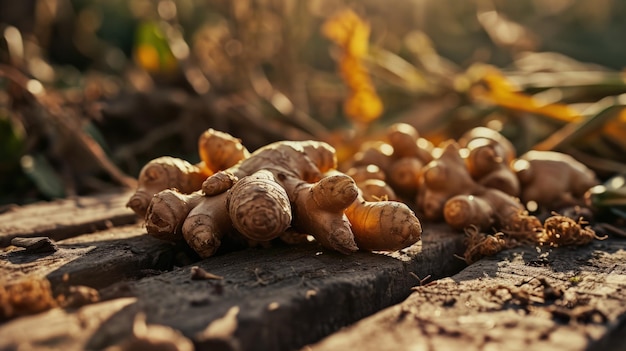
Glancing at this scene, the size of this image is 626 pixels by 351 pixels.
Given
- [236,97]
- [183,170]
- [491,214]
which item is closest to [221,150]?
[183,170]

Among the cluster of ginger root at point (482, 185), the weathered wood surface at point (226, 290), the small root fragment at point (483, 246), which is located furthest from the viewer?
the cluster of ginger root at point (482, 185)

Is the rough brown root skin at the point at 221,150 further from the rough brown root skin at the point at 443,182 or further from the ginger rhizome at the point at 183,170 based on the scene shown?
the rough brown root skin at the point at 443,182

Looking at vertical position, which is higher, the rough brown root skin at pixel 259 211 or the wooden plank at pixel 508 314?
the rough brown root skin at pixel 259 211

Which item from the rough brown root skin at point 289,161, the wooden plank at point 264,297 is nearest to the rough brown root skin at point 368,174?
the rough brown root skin at point 289,161

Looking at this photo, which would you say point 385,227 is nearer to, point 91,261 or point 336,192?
point 336,192

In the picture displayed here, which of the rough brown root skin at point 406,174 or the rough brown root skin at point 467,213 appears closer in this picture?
the rough brown root skin at point 467,213

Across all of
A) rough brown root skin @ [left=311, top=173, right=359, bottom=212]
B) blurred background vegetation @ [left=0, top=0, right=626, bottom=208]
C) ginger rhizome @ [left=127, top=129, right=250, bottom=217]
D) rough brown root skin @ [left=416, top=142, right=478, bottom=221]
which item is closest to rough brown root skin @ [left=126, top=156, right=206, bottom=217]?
ginger rhizome @ [left=127, top=129, right=250, bottom=217]

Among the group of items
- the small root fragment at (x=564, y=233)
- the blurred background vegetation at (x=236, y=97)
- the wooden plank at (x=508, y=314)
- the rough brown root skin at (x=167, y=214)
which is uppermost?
the blurred background vegetation at (x=236, y=97)
